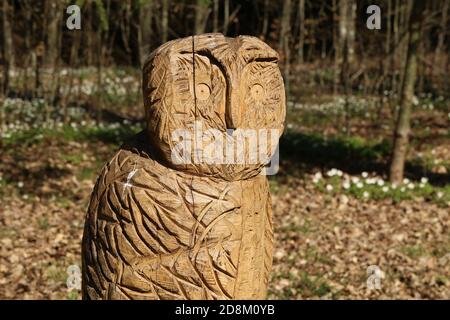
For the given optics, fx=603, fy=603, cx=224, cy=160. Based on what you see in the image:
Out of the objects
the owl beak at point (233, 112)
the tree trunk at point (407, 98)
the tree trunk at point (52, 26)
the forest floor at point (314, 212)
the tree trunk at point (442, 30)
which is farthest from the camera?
the tree trunk at point (442, 30)

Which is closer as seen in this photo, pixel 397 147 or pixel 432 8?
pixel 397 147

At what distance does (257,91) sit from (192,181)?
1.57ft

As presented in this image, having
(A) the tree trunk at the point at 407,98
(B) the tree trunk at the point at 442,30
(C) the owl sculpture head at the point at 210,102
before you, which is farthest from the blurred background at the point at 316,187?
(C) the owl sculpture head at the point at 210,102

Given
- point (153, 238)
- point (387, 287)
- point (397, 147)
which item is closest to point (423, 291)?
point (387, 287)

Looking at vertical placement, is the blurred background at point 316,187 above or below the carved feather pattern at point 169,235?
below

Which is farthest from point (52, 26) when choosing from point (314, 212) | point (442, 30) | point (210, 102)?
point (442, 30)

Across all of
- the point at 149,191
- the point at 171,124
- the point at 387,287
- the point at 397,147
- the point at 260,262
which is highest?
the point at 171,124

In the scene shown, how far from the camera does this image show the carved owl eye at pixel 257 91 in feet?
8.47

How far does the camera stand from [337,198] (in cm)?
832

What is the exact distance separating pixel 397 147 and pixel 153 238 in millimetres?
6679

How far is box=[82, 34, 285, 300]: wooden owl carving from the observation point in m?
2.54

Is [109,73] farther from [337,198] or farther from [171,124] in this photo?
[171,124]

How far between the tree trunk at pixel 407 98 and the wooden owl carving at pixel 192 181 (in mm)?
6182

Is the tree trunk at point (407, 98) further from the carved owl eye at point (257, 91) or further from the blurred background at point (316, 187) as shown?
the carved owl eye at point (257, 91)
